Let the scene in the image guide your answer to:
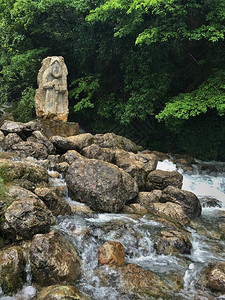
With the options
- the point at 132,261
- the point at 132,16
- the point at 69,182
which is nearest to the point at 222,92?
the point at 132,16

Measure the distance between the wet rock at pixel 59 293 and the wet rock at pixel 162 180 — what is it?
555 cm

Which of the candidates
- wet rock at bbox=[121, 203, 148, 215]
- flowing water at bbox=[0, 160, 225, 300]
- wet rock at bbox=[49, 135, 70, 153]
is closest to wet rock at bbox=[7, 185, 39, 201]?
flowing water at bbox=[0, 160, 225, 300]

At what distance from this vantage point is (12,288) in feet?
12.2

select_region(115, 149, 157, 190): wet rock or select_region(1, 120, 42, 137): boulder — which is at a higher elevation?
select_region(1, 120, 42, 137): boulder

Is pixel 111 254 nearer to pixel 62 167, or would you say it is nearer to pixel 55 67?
Result: pixel 62 167

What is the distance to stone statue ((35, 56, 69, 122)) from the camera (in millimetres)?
11873

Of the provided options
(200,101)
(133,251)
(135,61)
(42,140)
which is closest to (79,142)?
(42,140)

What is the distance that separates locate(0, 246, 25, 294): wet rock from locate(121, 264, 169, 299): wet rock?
158 centimetres

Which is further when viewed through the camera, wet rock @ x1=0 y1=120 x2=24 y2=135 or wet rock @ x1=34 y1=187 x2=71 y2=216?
wet rock @ x1=0 y1=120 x2=24 y2=135

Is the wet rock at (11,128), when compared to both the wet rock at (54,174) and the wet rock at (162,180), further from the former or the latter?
the wet rock at (162,180)

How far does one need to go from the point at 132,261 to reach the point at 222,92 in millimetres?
8694

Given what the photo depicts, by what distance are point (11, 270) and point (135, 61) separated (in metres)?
12.1

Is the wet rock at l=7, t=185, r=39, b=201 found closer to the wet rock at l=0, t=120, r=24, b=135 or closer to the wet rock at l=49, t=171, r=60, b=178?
the wet rock at l=49, t=171, r=60, b=178

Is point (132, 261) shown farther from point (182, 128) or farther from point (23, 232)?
point (182, 128)
